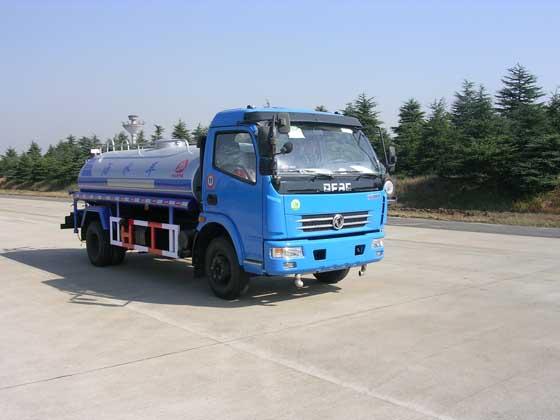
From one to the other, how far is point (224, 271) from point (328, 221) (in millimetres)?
1662

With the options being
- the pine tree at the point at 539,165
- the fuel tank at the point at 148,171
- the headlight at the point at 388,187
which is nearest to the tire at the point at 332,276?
the headlight at the point at 388,187

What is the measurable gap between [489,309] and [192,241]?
4.40 m

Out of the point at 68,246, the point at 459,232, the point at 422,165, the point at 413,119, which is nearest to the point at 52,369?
the point at 68,246

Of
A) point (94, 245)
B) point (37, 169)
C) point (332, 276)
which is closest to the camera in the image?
point (332, 276)

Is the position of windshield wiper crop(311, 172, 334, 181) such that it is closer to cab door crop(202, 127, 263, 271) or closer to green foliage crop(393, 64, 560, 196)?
cab door crop(202, 127, 263, 271)

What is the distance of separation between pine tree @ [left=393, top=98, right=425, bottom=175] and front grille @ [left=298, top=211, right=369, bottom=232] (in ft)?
84.6

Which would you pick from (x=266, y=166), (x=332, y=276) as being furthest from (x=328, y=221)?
(x=332, y=276)

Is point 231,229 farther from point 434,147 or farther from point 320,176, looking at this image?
point 434,147

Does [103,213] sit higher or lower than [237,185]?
lower

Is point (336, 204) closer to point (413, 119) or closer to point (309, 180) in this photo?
point (309, 180)

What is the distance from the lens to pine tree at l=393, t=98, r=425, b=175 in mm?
33406

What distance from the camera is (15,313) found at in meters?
7.70

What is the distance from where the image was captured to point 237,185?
25.6ft

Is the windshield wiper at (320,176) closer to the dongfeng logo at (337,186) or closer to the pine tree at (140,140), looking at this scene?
the dongfeng logo at (337,186)
